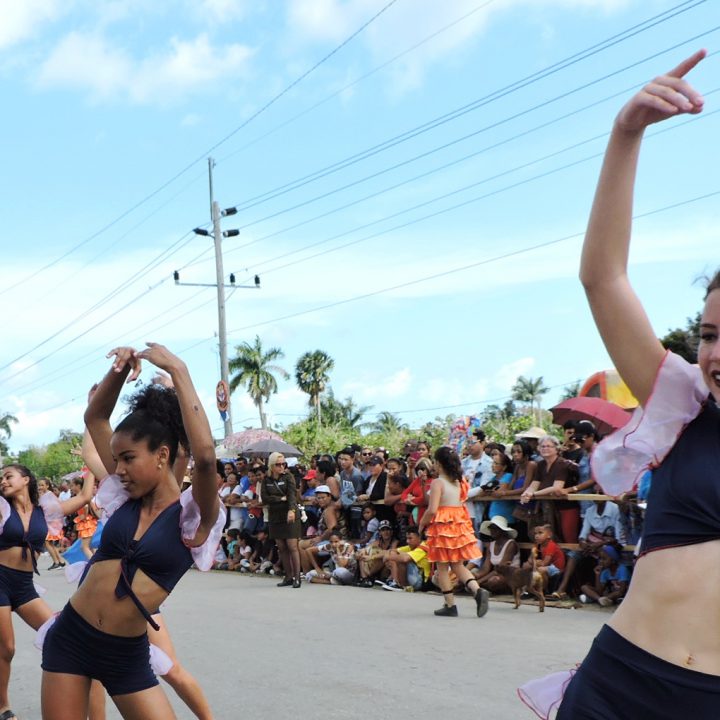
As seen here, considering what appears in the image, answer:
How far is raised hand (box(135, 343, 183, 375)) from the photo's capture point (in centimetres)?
389

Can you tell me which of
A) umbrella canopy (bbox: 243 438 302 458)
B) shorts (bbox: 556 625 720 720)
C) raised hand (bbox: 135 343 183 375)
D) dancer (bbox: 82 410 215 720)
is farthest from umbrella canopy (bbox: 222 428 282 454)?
shorts (bbox: 556 625 720 720)

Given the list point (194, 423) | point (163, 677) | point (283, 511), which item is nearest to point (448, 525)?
point (283, 511)

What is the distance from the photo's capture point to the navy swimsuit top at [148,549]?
159 inches

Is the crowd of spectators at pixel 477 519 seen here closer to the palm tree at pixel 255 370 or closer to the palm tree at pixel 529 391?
the palm tree at pixel 255 370

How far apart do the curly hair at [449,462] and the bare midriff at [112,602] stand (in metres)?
7.45

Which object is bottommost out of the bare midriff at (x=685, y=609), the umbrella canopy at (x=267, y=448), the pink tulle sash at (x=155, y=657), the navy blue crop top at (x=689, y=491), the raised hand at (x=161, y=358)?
the pink tulle sash at (x=155, y=657)

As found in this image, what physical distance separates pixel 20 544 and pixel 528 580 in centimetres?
604

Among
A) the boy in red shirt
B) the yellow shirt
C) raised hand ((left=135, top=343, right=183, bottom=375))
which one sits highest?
raised hand ((left=135, top=343, right=183, bottom=375))

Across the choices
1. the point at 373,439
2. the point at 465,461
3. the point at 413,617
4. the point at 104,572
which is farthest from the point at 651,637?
the point at 373,439

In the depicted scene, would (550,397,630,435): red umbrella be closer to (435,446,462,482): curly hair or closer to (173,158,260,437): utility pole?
(435,446,462,482): curly hair

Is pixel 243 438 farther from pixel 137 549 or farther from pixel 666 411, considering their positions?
pixel 666 411

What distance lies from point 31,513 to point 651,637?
19.2 ft

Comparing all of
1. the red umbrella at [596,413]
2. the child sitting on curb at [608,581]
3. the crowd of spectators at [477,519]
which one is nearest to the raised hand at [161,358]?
the crowd of spectators at [477,519]

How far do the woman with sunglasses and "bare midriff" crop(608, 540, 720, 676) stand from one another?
1295 cm
